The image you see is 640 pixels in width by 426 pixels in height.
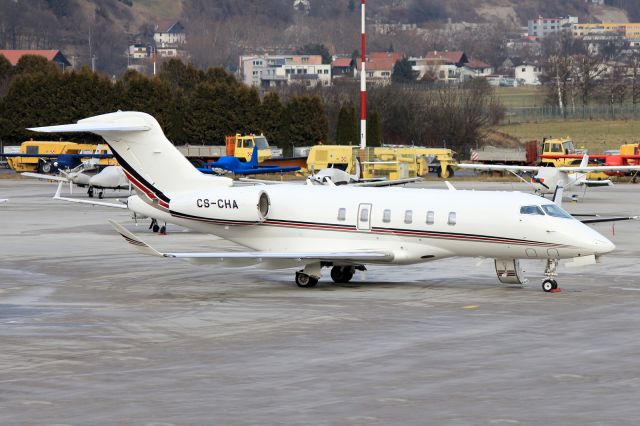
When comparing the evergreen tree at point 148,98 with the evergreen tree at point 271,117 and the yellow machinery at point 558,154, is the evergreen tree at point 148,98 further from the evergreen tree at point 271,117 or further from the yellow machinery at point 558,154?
the yellow machinery at point 558,154

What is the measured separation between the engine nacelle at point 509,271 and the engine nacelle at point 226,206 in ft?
20.0

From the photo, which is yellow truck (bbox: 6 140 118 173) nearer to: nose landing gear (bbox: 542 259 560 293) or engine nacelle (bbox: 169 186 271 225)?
engine nacelle (bbox: 169 186 271 225)

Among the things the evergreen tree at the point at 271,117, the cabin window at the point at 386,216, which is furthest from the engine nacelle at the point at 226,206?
the evergreen tree at the point at 271,117

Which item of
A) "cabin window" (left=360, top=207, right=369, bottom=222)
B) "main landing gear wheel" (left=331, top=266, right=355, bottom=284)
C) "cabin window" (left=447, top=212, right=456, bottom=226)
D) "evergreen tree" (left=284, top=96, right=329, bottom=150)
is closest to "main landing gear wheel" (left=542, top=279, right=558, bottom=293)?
"cabin window" (left=447, top=212, right=456, bottom=226)

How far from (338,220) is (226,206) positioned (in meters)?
2.93

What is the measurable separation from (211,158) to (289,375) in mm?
67925

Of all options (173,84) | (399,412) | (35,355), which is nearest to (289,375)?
(399,412)

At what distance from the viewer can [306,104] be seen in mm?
96500

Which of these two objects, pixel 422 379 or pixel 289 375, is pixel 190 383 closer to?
pixel 289 375

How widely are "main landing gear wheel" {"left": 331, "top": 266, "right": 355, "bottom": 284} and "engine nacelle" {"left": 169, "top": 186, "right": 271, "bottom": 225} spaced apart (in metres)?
2.36

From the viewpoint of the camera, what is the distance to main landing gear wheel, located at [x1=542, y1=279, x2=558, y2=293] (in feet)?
98.1

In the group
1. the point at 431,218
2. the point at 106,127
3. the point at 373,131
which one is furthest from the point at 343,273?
the point at 373,131

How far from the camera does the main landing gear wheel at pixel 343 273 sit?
105 feet

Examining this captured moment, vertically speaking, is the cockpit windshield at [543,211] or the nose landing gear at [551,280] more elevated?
the cockpit windshield at [543,211]
